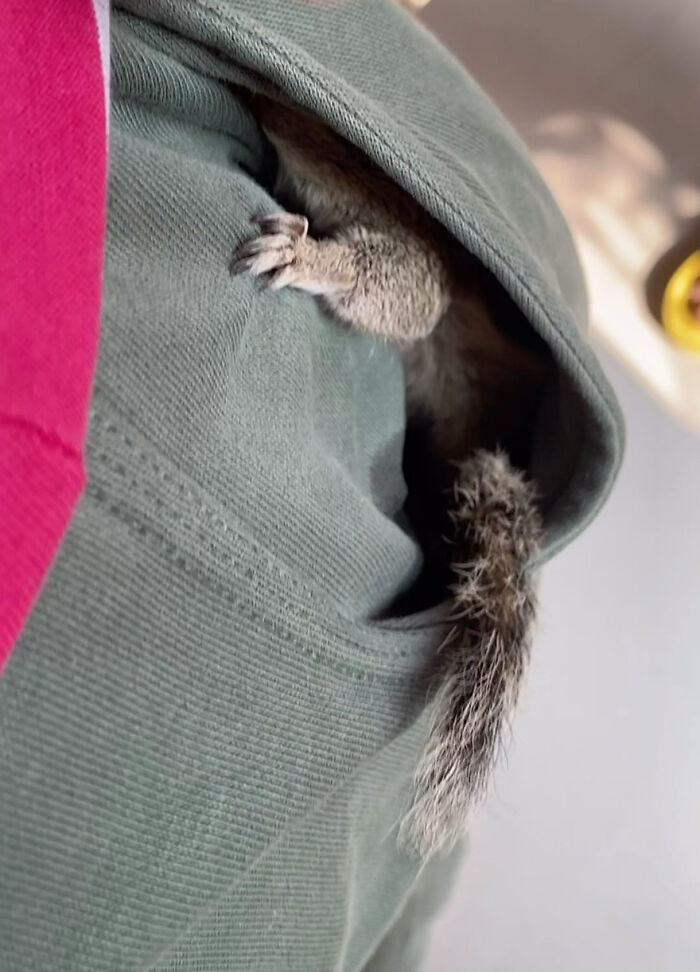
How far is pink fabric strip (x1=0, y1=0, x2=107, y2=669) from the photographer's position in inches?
16.5

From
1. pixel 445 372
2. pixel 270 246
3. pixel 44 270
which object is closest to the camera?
pixel 44 270

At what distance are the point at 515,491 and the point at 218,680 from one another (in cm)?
35

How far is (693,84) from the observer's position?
1.19 m

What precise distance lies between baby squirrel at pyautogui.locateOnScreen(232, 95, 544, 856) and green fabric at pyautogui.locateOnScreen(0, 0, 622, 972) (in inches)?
0.9

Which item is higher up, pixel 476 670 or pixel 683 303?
pixel 683 303

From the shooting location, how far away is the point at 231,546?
21.5 inches

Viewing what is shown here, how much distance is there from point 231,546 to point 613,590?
85 centimetres

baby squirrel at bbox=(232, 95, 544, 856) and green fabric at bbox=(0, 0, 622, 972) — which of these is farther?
baby squirrel at bbox=(232, 95, 544, 856)

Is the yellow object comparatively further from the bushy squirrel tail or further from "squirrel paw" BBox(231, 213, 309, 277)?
"squirrel paw" BBox(231, 213, 309, 277)

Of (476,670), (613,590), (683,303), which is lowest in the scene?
(613,590)

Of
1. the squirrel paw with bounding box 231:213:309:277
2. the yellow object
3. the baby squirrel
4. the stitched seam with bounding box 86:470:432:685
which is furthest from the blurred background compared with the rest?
the squirrel paw with bounding box 231:213:309:277

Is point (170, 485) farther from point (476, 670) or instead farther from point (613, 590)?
point (613, 590)

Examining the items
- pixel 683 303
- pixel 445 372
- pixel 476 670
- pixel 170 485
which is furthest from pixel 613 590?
pixel 170 485

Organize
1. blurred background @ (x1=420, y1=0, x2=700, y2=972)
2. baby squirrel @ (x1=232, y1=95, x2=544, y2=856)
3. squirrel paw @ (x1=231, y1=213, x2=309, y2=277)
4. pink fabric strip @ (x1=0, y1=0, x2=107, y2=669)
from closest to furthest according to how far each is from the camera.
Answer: pink fabric strip @ (x1=0, y1=0, x2=107, y2=669) < squirrel paw @ (x1=231, y1=213, x2=309, y2=277) < baby squirrel @ (x1=232, y1=95, x2=544, y2=856) < blurred background @ (x1=420, y1=0, x2=700, y2=972)
